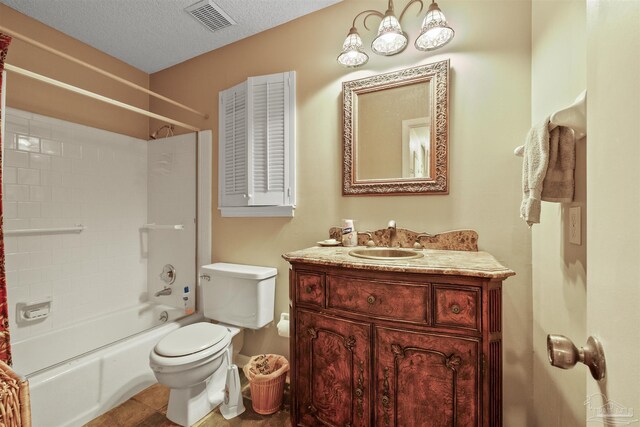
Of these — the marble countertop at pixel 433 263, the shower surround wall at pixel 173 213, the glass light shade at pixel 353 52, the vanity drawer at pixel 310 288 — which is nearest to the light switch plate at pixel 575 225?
the marble countertop at pixel 433 263

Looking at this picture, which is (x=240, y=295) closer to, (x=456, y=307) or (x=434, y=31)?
(x=456, y=307)

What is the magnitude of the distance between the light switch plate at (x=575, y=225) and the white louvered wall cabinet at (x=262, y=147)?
1418 mm

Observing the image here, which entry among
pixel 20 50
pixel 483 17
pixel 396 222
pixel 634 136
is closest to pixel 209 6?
pixel 20 50

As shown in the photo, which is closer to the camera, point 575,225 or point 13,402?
point 13,402

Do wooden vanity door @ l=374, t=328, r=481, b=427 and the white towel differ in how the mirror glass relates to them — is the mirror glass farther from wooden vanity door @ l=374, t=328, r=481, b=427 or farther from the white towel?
wooden vanity door @ l=374, t=328, r=481, b=427

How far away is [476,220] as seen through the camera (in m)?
1.42

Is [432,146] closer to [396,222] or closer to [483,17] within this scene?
[396,222]

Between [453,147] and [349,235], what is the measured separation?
0.75m

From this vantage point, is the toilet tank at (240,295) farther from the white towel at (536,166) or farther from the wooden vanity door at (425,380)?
the white towel at (536,166)

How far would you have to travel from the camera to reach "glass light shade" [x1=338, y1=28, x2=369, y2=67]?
1.54 m

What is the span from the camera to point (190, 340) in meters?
1.50

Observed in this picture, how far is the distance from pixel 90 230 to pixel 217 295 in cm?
125

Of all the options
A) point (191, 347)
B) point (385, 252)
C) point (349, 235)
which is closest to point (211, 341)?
point (191, 347)

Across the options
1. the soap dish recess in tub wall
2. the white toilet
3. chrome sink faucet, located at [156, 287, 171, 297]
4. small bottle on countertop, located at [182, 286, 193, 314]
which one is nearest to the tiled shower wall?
the soap dish recess in tub wall
